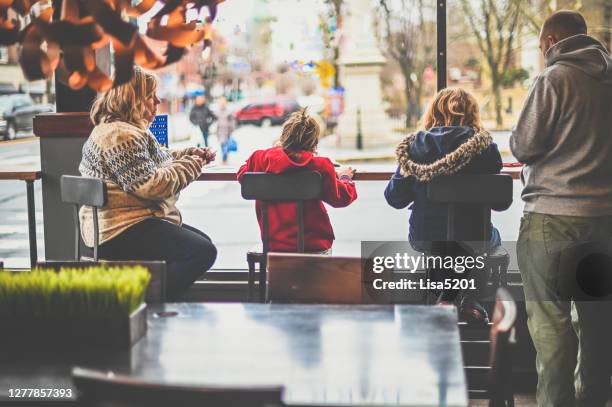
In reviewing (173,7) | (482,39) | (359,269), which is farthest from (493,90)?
(173,7)

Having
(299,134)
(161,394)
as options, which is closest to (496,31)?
(299,134)

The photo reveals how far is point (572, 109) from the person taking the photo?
9.75ft

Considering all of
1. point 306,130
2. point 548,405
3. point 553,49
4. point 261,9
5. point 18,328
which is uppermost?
point 261,9

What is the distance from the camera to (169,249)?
139 inches

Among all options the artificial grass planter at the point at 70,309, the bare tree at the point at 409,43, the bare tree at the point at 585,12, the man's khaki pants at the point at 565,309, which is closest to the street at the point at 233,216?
the bare tree at the point at 409,43

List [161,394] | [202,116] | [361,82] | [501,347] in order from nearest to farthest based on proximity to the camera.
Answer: [161,394], [501,347], [202,116], [361,82]

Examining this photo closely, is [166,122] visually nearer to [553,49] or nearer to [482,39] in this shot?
[553,49]

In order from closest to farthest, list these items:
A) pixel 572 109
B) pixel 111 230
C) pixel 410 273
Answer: pixel 572 109 → pixel 111 230 → pixel 410 273

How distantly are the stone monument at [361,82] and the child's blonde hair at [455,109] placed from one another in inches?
147

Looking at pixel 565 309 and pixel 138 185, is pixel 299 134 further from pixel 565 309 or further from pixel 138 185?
pixel 565 309

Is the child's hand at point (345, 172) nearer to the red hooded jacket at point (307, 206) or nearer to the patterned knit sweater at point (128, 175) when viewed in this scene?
the red hooded jacket at point (307, 206)

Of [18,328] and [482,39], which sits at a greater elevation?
[482,39]

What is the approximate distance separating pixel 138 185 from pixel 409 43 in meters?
3.95

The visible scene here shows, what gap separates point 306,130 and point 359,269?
1365 millimetres
